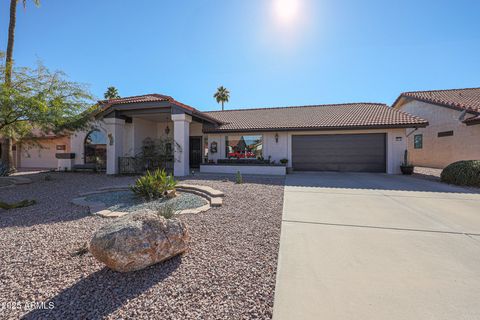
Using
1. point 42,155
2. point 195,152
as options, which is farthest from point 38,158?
point 195,152

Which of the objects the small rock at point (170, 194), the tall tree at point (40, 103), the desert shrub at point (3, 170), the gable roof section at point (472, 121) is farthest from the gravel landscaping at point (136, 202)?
the gable roof section at point (472, 121)

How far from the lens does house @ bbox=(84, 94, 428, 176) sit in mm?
11144

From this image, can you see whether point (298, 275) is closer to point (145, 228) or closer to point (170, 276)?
point (170, 276)

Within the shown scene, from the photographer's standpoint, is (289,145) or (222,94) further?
(222,94)

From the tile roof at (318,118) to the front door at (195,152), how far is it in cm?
143

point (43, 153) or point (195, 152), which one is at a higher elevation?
point (195, 152)

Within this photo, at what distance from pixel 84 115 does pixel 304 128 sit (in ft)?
38.1

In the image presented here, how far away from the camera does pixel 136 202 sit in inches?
227

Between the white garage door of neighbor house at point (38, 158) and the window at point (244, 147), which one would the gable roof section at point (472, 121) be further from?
the white garage door of neighbor house at point (38, 158)

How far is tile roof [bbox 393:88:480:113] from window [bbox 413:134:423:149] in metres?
2.90

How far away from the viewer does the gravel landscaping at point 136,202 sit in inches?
207

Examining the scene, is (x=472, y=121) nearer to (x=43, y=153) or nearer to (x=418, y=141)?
(x=418, y=141)

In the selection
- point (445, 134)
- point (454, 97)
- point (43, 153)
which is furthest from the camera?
point (43, 153)

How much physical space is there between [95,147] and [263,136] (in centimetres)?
1106
